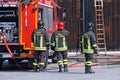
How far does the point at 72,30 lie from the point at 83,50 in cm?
862

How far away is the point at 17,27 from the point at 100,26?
26.7 feet

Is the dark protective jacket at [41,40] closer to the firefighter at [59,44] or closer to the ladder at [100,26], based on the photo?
the firefighter at [59,44]

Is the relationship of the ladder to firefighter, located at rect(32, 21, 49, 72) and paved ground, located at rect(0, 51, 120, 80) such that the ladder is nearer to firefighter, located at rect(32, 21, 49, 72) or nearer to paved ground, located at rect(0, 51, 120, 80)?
paved ground, located at rect(0, 51, 120, 80)

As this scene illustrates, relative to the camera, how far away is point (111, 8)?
24.7 m

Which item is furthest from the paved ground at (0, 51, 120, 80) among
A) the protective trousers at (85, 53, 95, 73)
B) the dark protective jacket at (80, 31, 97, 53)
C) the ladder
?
the ladder

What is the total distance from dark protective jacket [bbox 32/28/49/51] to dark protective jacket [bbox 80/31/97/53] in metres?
1.33

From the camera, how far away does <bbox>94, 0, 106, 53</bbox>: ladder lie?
23453mm

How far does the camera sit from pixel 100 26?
24.0 meters

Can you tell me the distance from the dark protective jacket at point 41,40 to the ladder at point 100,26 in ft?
23.1

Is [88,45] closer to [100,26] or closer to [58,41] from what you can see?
[58,41]

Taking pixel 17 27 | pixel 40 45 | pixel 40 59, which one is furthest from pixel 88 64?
pixel 17 27

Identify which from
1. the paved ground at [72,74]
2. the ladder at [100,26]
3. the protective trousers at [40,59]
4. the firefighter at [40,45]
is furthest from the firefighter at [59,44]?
the ladder at [100,26]

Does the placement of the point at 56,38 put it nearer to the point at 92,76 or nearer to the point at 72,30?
the point at 92,76

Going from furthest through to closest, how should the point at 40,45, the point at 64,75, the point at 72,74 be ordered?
1. the point at 40,45
2. the point at 72,74
3. the point at 64,75
